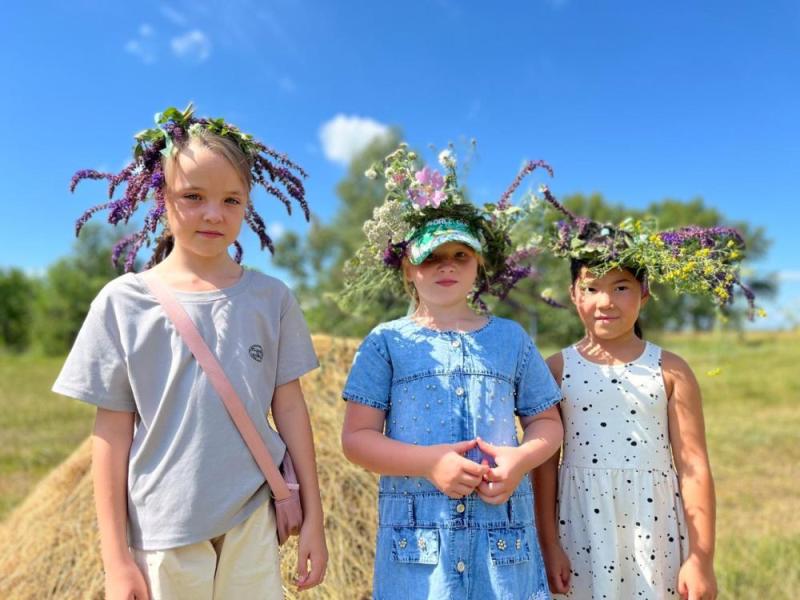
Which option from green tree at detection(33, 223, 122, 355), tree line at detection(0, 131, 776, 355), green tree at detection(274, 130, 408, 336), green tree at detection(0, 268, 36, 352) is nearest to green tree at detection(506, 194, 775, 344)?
tree line at detection(0, 131, 776, 355)

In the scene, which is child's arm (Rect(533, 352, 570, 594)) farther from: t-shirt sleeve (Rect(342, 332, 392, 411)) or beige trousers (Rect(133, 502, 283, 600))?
beige trousers (Rect(133, 502, 283, 600))

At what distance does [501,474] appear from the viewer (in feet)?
6.11

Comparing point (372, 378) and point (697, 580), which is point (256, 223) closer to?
point (372, 378)

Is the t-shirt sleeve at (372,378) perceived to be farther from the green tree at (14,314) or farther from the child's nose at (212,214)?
the green tree at (14,314)

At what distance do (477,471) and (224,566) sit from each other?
0.71 metres

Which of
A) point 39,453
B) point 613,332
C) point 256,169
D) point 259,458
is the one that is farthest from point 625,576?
point 39,453

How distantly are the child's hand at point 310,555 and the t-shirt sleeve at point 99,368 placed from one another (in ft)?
1.90

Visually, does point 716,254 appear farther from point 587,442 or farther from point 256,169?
point 256,169

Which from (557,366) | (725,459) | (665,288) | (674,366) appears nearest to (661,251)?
(674,366)

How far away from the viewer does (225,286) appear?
1.89 metres

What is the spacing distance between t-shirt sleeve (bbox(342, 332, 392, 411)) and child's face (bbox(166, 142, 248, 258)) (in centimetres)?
56

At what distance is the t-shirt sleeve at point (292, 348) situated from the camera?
1930 millimetres

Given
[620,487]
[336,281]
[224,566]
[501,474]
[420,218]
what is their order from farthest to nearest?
[336,281] → [620,487] → [420,218] → [501,474] → [224,566]

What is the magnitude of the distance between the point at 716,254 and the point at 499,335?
100cm
